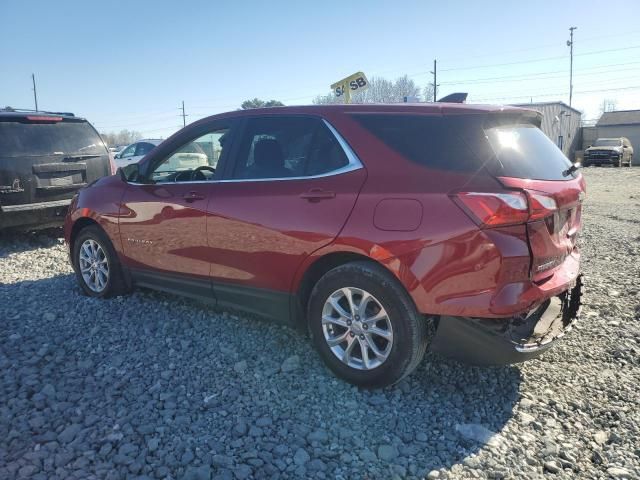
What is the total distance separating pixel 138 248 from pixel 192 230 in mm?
824

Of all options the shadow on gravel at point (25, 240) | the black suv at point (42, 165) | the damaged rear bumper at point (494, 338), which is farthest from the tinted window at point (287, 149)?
the shadow on gravel at point (25, 240)

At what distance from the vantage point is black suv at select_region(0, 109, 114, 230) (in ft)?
21.8

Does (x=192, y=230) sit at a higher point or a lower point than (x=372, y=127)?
lower

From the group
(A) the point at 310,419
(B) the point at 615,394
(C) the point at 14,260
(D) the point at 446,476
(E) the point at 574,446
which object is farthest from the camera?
(C) the point at 14,260

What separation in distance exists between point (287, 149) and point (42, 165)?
471cm

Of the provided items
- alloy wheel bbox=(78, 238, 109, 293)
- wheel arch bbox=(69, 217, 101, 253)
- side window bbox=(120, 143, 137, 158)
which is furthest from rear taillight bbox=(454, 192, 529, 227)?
side window bbox=(120, 143, 137, 158)

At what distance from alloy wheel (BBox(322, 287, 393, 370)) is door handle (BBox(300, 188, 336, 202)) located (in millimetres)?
593

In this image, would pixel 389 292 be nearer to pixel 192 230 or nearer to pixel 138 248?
pixel 192 230

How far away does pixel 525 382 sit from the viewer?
343 cm

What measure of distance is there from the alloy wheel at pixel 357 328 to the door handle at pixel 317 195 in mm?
593

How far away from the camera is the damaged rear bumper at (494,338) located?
290 centimetres

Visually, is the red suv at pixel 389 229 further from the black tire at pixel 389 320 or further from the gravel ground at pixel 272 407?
the gravel ground at pixel 272 407

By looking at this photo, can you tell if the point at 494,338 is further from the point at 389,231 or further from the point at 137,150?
the point at 137,150

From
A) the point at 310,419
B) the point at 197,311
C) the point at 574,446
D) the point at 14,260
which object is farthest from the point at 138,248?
the point at 574,446
